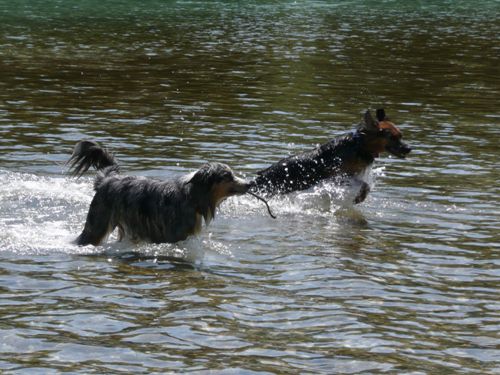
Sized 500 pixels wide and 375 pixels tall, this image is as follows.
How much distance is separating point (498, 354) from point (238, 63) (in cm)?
2346

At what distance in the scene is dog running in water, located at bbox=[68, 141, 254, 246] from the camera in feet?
41.7

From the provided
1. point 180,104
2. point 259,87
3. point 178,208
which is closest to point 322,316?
point 178,208

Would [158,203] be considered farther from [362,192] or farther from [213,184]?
[362,192]

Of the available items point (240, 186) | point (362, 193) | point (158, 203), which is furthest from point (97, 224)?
point (362, 193)

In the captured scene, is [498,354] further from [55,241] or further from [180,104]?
[180,104]

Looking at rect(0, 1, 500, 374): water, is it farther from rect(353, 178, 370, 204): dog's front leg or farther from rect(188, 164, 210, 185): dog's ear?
rect(188, 164, 210, 185): dog's ear

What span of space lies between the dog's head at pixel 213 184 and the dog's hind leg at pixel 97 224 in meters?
1.18

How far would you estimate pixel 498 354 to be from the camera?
30.9 feet

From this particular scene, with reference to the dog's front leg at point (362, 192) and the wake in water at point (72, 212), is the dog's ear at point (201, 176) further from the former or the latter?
the dog's front leg at point (362, 192)

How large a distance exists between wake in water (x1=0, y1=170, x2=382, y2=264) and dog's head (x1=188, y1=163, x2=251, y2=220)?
0.66 metres

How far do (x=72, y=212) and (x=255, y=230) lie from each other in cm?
271

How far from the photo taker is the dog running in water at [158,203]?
12.7 m

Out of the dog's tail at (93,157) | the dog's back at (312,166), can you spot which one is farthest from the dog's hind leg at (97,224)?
the dog's back at (312,166)

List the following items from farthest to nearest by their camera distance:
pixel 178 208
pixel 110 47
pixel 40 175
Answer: pixel 110 47, pixel 40 175, pixel 178 208
